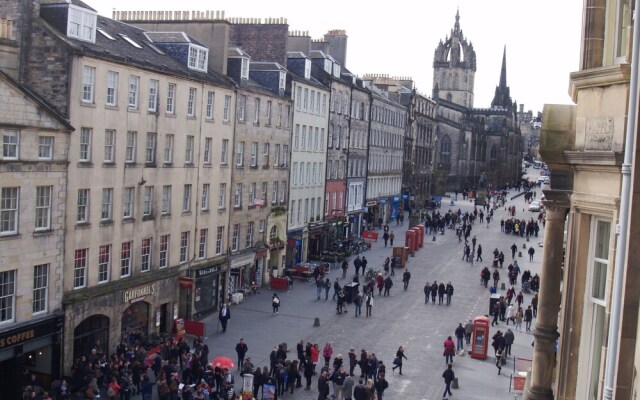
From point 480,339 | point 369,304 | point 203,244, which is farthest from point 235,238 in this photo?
point 480,339

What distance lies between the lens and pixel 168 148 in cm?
3394

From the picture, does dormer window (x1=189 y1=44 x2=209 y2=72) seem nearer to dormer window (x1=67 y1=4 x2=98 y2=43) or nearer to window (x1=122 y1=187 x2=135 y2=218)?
dormer window (x1=67 y1=4 x2=98 y2=43)

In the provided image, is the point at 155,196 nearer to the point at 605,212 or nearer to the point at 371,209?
the point at 605,212

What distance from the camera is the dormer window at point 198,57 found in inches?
1453

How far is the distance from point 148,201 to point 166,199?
1.55m

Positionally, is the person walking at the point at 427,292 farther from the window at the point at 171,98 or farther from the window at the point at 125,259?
the window at the point at 125,259

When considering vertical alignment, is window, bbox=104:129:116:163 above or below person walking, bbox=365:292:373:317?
above

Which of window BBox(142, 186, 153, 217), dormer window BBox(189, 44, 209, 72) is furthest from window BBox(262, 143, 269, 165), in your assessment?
window BBox(142, 186, 153, 217)

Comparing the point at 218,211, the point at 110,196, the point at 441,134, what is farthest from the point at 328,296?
the point at 441,134

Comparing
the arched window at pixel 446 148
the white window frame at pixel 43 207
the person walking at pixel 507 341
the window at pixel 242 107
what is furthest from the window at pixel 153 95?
the arched window at pixel 446 148

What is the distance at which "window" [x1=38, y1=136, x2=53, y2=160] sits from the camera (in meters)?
25.4

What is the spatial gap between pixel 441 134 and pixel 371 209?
56026 mm

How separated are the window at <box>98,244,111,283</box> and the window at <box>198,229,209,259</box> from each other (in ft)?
25.3

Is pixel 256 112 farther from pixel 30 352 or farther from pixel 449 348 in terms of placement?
pixel 30 352
